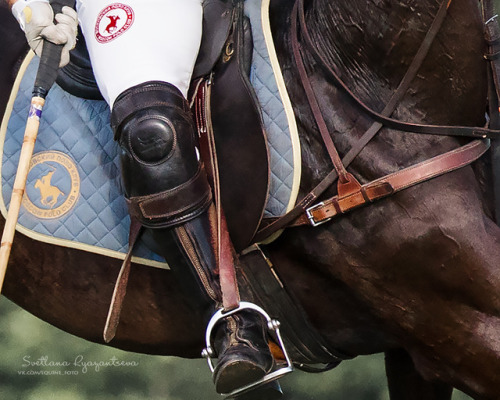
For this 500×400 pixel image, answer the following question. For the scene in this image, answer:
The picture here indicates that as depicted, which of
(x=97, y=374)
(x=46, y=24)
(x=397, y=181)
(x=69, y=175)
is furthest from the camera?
(x=97, y=374)

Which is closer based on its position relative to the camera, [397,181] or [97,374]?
[397,181]

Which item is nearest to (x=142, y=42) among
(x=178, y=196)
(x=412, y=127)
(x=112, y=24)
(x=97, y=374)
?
(x=112, y=24)

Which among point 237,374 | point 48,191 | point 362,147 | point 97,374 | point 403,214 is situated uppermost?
point 362,147

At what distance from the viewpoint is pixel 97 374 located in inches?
146

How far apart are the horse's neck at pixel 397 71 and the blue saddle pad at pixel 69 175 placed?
11.0 inches

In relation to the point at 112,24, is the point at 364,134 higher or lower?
lower

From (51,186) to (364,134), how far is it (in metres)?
0.82

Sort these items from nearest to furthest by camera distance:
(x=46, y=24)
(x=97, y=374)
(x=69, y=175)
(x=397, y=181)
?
1. (x=397, y=181)
2. (x=46, y=24)
3. (x=69, y=175)
4. (x=97, y=374)

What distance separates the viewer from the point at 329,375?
3615mm

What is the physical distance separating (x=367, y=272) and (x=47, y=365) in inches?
89.8

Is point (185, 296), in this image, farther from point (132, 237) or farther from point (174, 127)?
point (174, 127)

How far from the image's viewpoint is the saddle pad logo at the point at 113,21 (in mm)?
1846

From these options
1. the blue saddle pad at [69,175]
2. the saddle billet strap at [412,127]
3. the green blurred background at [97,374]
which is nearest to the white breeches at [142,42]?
the blue saddle pad at [69,175]

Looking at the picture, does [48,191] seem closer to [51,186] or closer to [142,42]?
[51,186]
